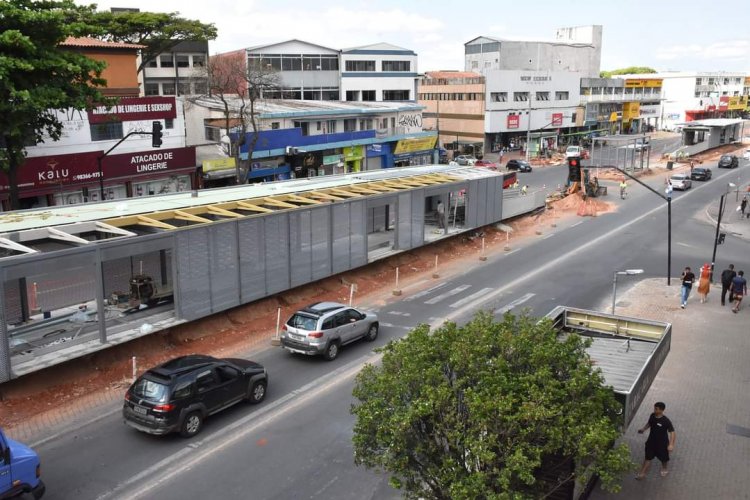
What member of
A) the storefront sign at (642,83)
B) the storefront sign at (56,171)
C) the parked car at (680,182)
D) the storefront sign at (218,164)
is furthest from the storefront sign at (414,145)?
the storefront sign at (642,83)

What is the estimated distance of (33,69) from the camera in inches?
891

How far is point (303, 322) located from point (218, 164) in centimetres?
2784

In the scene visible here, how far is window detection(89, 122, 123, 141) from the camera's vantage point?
120 ft

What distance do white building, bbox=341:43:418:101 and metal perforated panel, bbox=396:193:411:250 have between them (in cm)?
4317

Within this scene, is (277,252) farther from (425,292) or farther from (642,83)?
(642,83)

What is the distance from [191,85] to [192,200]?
49.3m

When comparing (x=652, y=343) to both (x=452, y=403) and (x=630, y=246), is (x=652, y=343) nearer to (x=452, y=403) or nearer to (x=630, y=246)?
(x=452, y=403)

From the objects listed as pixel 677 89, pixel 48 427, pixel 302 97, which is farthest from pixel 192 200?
pixel 677 89

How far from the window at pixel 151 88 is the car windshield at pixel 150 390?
61277mm

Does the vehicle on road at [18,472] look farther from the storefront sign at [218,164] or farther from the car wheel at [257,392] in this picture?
the storefront sign at [218,164]

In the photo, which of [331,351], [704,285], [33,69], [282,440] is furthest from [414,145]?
[282,440]

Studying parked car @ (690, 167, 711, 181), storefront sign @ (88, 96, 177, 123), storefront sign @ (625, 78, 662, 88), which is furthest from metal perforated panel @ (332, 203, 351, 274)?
storefront sign @ (625, 78, 662, 88)

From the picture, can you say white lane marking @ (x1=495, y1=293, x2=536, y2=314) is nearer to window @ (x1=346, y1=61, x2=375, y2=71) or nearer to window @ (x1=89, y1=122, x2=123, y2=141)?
window @ (x1=89, y1=122, x2=123, y2=141)

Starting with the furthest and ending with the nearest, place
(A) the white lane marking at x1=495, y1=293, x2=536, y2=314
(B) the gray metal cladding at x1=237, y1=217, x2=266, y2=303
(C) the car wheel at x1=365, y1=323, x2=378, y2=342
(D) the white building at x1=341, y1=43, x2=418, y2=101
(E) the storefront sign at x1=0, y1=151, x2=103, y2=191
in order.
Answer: (D) the white building at x1=341, y1=43, x2=418, y2=101 → (E) the storefront sign at x1=0, y1=151, x2=103, y2=191 → (A) the white lane marking at x1=495, y1=293, x2=536, y2=314 → (B) the gray metal cladding at x1=237, y1=217, x2=266, y2=303 → (C) the car wheel at x1=365, y1=323, x2=378, y2=342
